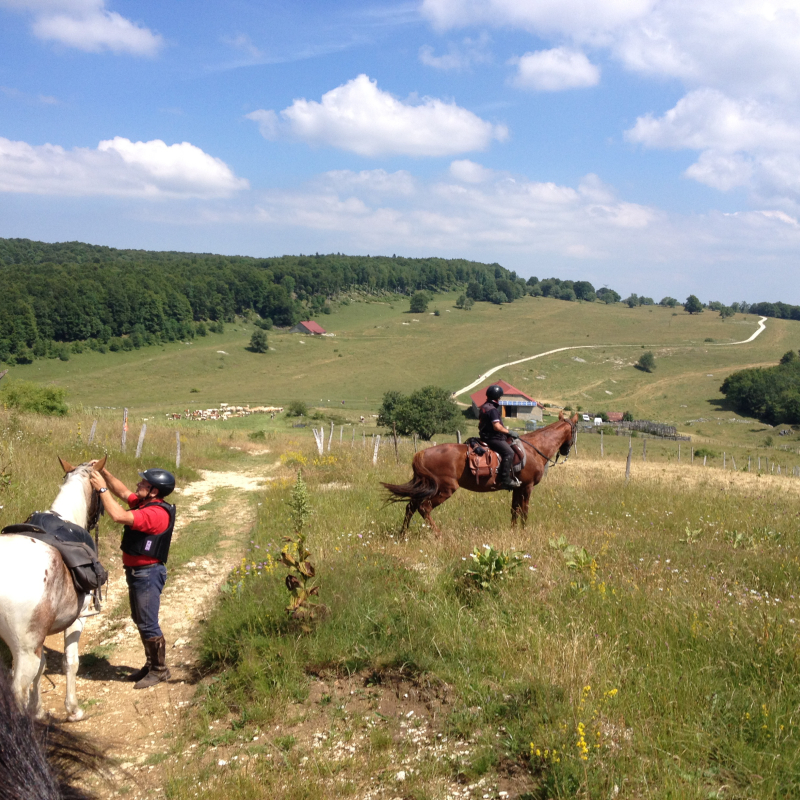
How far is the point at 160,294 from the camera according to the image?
107875 mm

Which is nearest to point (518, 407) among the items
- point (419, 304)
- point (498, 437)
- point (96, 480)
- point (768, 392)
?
point (768, 392)

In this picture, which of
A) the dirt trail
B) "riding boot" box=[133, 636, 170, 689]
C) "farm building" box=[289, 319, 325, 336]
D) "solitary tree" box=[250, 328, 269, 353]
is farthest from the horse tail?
"farm building" box=[289, 319, 325, 336]

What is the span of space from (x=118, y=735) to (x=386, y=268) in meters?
178

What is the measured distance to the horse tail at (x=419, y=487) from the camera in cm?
912

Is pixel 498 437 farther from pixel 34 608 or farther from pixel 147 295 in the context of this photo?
pixel 147 295

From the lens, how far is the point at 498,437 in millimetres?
9461

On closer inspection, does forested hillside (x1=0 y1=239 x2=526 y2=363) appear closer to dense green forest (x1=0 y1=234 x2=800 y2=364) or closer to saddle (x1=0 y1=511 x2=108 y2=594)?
dense green forest (x1=0 y1=234 x2=800 y2=364)

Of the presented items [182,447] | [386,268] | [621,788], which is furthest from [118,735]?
[386,268]

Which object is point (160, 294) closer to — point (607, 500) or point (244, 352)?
point (244, 352)

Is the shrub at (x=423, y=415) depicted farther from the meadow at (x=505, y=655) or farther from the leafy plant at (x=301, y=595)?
the leafy plant at (x=301, y=595)

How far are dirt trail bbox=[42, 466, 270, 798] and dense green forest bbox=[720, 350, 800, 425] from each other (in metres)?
79.8

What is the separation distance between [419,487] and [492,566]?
10.6 ft

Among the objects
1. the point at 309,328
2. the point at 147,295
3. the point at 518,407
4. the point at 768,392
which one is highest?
the point at 147,295

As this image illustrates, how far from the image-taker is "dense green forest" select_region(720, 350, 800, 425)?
2864 inches
